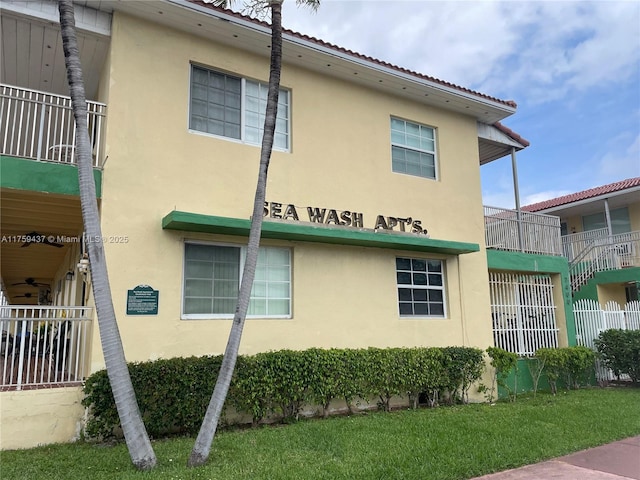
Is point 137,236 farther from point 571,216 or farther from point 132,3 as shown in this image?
point 571,216

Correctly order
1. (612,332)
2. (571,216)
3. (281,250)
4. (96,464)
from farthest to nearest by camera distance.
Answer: (571,216), (612,332), (281,250), (96,464)

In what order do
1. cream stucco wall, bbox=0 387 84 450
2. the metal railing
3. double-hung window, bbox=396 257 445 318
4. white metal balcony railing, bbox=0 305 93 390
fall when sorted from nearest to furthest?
1. cream stucco wall, bbox=0 387 84 450
2. white metal balcony railing, bbox=0 305 93 390
3. double-hung window, bbox=396 257 445 318
4. the metal railing

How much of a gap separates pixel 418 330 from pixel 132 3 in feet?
27.0

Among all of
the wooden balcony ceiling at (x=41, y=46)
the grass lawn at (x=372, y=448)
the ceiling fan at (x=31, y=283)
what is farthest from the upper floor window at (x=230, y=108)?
the ceiling fan at (x=31, y=283)

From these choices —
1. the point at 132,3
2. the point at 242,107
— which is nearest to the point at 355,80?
the point at 242,107

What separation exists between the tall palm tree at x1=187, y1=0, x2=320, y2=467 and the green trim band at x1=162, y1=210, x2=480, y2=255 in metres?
1.96

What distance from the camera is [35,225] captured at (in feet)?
30.7

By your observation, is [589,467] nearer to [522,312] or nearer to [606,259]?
[522,312]

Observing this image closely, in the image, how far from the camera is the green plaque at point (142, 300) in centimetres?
727

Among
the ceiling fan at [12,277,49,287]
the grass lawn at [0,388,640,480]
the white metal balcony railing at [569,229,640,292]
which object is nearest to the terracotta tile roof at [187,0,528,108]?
the grass lawn at [0,388,640,480]

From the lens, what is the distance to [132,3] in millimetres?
7773

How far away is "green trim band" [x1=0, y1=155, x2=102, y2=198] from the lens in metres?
6.76

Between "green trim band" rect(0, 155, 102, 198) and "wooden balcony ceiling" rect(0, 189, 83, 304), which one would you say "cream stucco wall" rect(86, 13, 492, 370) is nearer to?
"green trim band" rect(0, 155, 102, 198)

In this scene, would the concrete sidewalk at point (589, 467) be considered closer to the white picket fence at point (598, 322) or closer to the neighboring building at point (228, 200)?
the neighboring building at point (228, 200)
